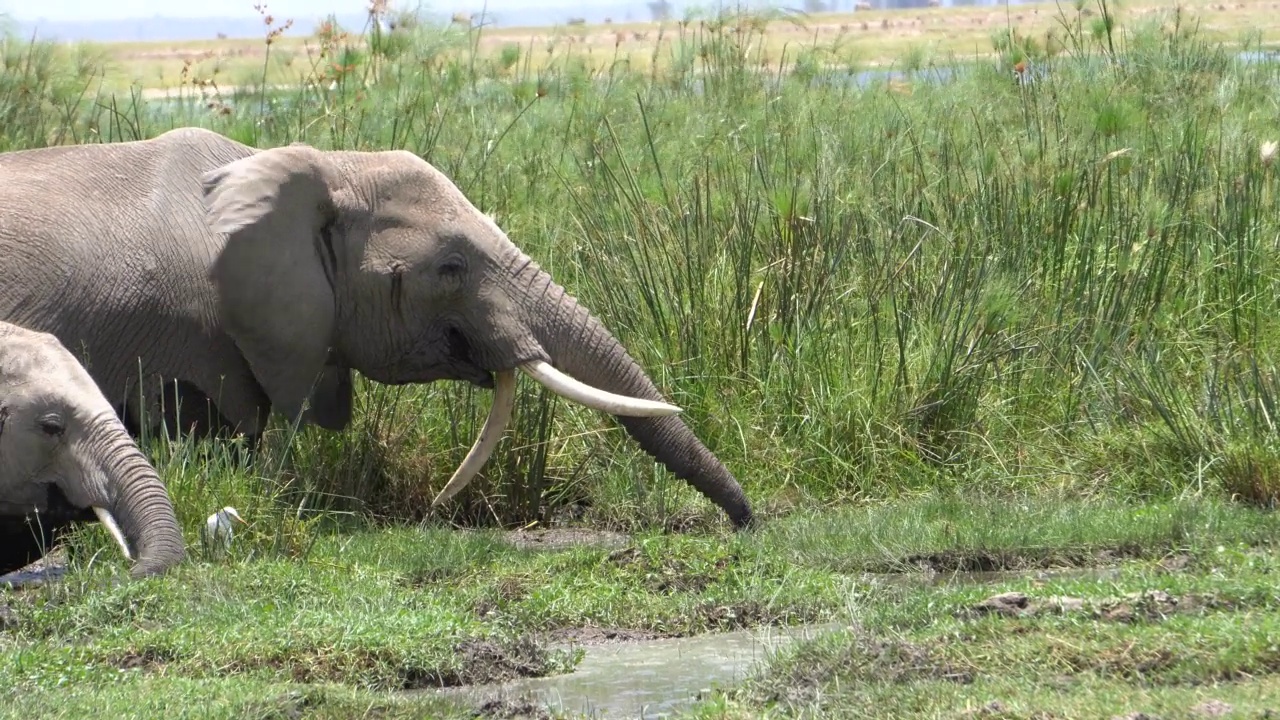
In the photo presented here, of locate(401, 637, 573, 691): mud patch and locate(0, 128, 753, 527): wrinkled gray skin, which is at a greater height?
locate(0, 128, 753, 527): wrinkled gray skin

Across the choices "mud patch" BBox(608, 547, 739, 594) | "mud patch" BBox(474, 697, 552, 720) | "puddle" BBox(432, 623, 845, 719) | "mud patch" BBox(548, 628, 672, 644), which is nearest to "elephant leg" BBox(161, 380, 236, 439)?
"mud patch" BBox(608, 547, 739, 594)

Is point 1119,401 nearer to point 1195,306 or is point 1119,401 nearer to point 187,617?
point 1195,306

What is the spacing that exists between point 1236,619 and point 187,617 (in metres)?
3.50

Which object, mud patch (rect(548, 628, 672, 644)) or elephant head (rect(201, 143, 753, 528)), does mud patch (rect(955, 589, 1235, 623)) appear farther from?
elephant head (rect(201, 143, 753, 528))

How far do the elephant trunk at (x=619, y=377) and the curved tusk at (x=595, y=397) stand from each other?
6 centimetres

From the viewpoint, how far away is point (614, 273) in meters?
10.6

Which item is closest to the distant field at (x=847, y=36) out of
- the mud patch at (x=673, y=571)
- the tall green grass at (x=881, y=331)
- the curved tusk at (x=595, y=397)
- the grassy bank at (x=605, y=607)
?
the tall green grass at (x=881, y=331)

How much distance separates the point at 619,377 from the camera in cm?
884

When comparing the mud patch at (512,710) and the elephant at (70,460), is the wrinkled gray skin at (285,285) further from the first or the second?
the mud patch at (512,710)

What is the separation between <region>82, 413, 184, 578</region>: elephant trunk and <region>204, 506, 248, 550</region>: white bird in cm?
24

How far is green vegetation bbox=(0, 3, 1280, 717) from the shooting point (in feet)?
19.9

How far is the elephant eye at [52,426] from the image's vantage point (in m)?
7.42

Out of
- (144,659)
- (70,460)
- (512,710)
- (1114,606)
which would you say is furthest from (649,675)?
(70,460)

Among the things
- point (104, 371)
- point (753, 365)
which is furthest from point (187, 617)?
point (753, 365)
